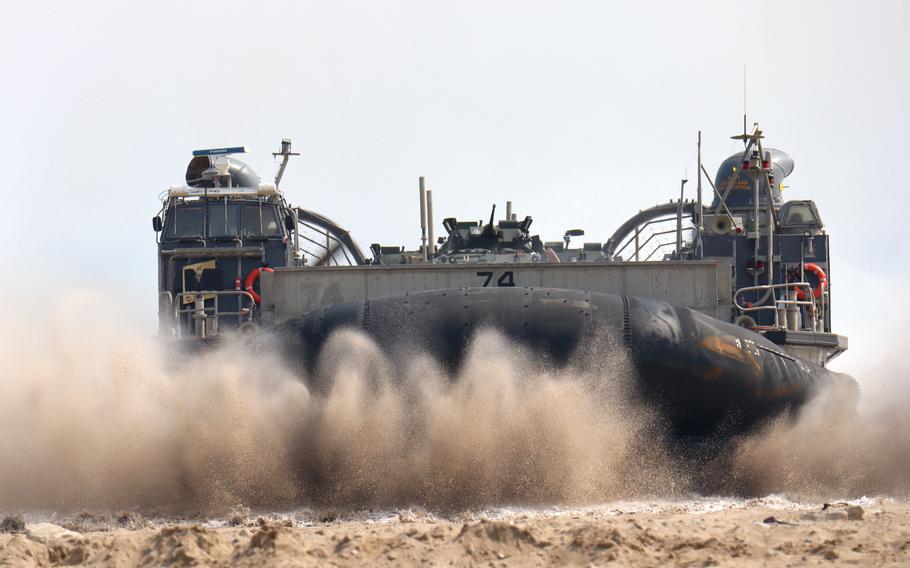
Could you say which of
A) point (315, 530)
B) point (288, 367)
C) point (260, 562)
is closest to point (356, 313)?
point (288, 367)

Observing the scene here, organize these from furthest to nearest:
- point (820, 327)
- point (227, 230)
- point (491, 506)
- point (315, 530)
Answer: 1. point (227, 230)
2. point (820, 327)
3. point (491, 506)
4. point (315, 530)

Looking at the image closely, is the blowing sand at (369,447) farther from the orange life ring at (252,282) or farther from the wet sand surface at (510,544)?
the orange life ring at (252,282)

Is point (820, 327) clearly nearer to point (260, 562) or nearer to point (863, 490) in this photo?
point (863, 490)

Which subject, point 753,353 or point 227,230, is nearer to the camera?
point 753,353

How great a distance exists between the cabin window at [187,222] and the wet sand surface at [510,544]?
12.1 m

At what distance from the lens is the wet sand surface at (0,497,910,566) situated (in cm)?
672

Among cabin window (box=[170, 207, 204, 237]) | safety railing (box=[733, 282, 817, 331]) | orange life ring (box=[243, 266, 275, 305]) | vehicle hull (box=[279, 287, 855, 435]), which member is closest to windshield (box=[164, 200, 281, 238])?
cabin window (box=[170, 207, 204, 237])

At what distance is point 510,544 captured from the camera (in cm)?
687

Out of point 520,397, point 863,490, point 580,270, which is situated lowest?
point 863,490

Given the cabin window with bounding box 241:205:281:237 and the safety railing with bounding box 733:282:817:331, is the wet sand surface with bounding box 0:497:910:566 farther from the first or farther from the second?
the cabin window with bounding box 241:205:281:237

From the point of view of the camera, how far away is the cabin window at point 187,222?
19.6m

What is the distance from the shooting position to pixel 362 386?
10.2 meters

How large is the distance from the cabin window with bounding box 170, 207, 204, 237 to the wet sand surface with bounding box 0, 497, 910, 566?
39.6 feet

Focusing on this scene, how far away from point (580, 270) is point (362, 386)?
2946mm
